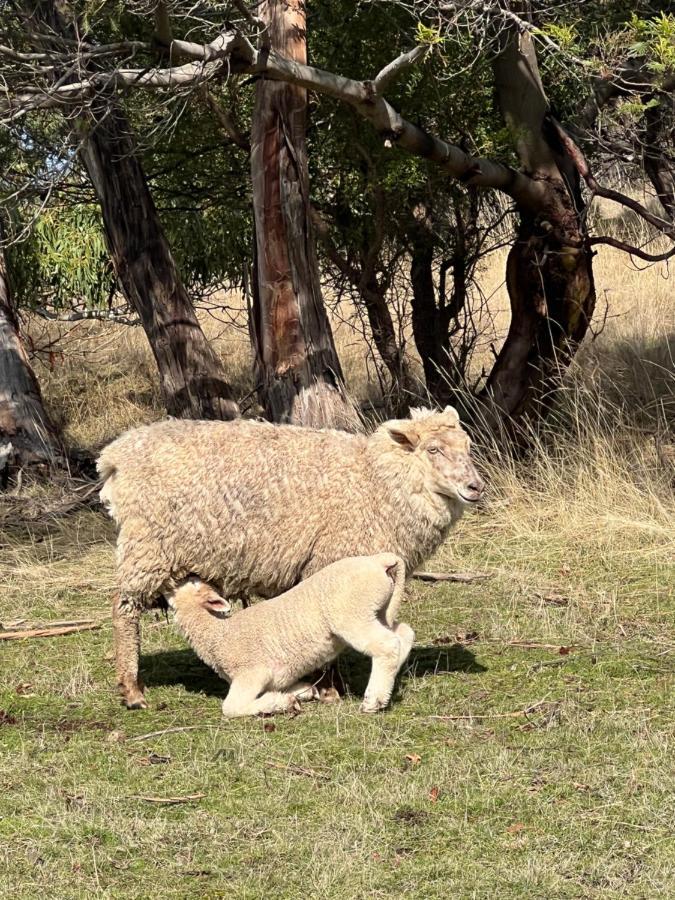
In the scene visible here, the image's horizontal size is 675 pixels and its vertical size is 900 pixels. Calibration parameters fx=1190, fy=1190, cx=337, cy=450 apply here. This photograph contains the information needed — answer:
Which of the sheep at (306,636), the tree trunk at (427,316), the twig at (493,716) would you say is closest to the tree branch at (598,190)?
the tree trunk at (427,316)

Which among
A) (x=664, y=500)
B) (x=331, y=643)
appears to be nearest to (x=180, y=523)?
(x=331, y=643)

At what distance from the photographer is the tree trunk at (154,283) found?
11383mm

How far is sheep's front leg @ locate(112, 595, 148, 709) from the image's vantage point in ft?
21.2

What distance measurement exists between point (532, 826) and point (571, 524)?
5.06 m

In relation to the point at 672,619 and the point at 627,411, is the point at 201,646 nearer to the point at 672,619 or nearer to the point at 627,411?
the point at 672,619

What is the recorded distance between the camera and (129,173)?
11391 mm

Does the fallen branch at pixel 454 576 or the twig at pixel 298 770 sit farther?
the fallen branch at pixel 454 576

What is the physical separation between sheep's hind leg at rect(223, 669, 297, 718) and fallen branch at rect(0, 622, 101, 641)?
7.75 feet

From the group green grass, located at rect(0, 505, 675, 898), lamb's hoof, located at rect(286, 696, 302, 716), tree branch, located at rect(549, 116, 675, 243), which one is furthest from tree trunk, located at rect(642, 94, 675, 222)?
lamb's hoof, located at rect(286, 696, 302, 716)

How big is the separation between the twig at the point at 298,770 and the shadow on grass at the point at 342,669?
1052 mm

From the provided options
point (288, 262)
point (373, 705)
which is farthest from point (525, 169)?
point (373, 705)

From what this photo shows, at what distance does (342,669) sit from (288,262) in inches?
158

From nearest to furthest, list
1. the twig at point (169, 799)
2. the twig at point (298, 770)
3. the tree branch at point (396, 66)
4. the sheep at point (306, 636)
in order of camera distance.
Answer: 1. the twig at point (169, 799)
2. the twig at point (298, 770)
3. the sheep at point (306, 636)
4. the tree branch at point (396, 66)

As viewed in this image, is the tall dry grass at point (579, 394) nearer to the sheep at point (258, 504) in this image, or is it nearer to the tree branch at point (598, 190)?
the tree branch at point (598, 190)
